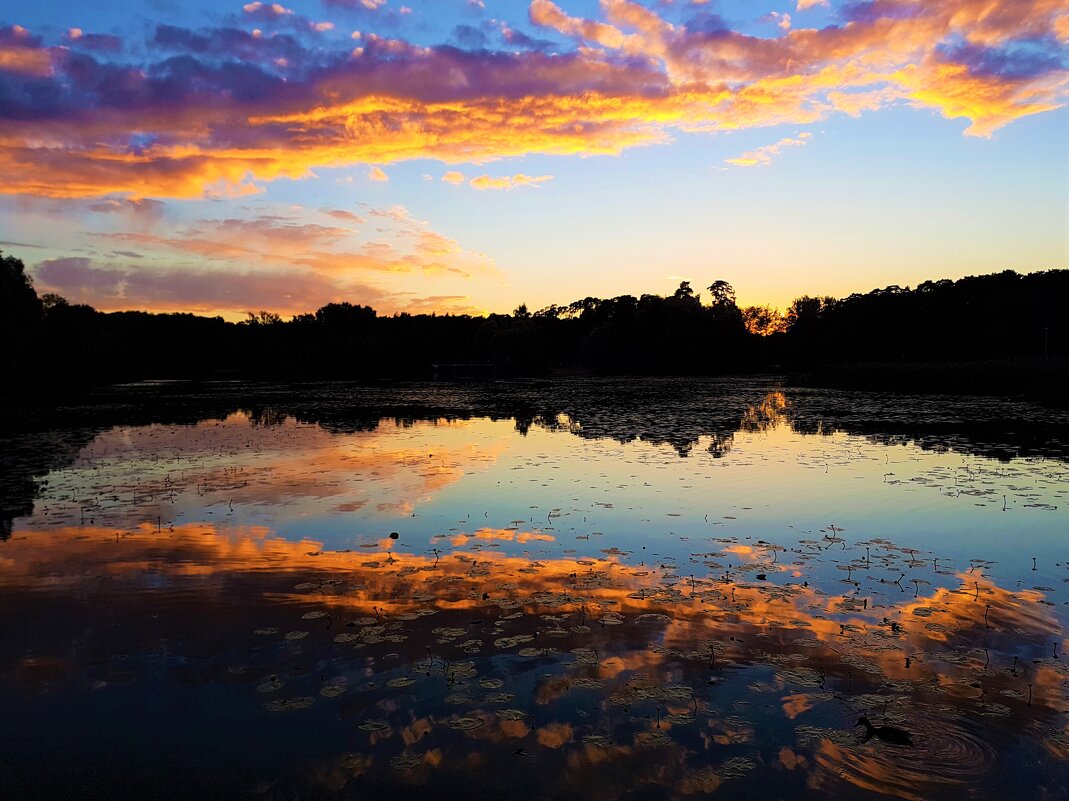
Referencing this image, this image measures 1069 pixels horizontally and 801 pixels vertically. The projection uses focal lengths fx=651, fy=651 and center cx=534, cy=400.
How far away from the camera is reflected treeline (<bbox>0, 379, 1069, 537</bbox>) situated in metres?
22.0

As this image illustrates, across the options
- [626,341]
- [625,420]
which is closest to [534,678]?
[625,420]

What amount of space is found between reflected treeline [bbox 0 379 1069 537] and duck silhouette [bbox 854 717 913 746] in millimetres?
14846

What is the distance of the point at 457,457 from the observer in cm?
2142

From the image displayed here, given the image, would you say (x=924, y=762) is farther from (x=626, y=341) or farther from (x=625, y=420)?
(x=626, y=341)

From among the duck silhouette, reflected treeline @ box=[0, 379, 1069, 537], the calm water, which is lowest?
reflected treeline @ box=[0, 379, 1069, 537]

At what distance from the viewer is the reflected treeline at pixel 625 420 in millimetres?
21984

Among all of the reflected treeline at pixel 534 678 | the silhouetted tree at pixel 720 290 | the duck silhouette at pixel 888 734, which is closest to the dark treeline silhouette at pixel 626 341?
the silhouetted tree at pixel 720 290

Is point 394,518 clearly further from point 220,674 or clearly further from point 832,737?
point 832,737

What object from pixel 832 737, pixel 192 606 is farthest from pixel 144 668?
pixel 832 737

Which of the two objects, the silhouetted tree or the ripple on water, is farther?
the silhouetted tree

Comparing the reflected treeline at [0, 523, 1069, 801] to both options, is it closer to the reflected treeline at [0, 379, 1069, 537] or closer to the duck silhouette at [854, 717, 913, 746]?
the duck silhouette at [854, 717, 913, 746]

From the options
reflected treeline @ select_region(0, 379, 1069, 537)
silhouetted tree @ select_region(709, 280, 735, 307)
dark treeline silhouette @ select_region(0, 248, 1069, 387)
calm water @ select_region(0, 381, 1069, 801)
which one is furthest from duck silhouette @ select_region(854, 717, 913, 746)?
silhouetted tree @ select_region(709, 280, 735, 307)

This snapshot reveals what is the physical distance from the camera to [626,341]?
422 feet

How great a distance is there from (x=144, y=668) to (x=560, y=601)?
4.61 metres
